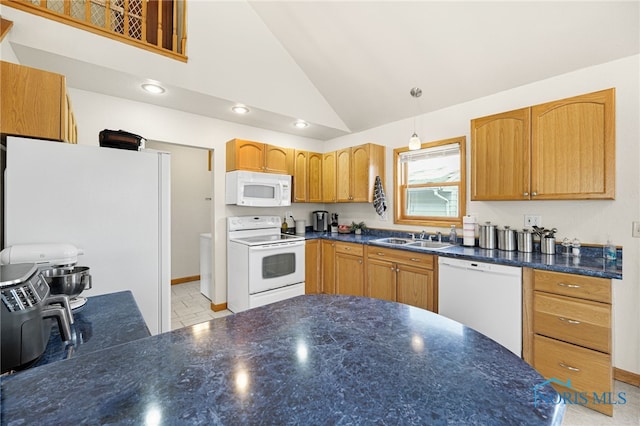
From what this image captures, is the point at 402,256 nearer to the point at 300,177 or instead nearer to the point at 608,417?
the point at 608,417

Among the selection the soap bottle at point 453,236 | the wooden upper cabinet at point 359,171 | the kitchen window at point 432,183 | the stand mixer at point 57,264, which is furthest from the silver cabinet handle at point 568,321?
the stand mixer at point 57,264

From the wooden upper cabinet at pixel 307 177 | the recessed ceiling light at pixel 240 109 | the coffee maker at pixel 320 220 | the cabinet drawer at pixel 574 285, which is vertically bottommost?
the cabinet drawer at pixel 574 285

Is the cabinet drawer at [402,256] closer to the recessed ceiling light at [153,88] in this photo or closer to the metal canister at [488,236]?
the metal canister at [488,236]

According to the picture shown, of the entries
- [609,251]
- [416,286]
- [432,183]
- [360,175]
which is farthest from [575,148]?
[360,175]

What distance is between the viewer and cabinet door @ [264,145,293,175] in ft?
12.1

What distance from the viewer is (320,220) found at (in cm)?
438

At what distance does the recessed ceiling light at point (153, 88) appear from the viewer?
2586 millimetres

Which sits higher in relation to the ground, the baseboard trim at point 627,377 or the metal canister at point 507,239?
the metal canister at point 507,239

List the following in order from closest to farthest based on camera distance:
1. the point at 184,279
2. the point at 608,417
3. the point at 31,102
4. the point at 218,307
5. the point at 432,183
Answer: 1. the point at 31,102
2. the point at 608,417
3. the point at 432,183
4. the point at 218,307
5. the point at 184,279

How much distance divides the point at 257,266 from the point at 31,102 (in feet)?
7.39

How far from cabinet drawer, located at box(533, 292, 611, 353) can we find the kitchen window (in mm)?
1279

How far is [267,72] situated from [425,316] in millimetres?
3213

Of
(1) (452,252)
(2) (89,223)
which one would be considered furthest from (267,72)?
(1) (452,252)

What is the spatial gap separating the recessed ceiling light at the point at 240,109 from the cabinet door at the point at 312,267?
185 cm
